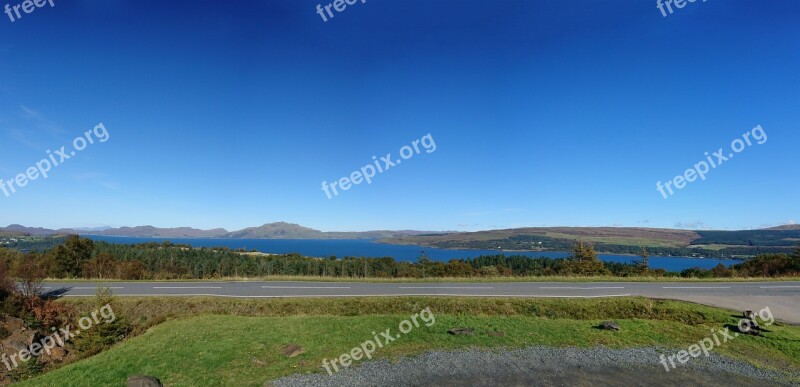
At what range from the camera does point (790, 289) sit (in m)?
21.5

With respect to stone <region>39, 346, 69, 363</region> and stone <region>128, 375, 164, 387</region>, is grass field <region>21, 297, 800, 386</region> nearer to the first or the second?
stone <region>128, 375, 164, 387</region>

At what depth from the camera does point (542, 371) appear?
32.3ft

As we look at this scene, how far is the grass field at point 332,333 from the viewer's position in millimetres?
10453

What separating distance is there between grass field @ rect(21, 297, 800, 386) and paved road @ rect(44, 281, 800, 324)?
1.82m

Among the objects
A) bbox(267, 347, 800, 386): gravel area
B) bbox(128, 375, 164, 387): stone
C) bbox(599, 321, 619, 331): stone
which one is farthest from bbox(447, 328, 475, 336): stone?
bbox(128, 375, 164, 387): stone

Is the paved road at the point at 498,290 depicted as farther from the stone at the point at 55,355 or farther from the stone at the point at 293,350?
the stone at the point at 293,350

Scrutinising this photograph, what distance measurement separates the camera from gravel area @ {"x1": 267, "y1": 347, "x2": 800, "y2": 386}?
9.16 meters

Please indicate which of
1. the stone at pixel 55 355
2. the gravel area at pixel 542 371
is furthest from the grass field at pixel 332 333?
the stone at pixel 55 355

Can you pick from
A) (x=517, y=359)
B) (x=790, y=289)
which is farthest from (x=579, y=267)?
(x=517, y=359)

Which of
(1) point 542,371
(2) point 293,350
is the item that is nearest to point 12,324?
(2) point 293,350

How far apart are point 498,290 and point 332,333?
11.6 meters

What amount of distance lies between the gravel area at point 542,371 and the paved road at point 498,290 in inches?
339

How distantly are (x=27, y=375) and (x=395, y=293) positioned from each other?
51.3ft

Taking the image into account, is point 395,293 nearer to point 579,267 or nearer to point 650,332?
point 650,332
